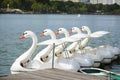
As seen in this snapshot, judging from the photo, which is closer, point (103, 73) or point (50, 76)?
point (50, 76)

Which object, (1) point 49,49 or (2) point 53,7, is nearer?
(1) point 49,49

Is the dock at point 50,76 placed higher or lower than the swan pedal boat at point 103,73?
higher

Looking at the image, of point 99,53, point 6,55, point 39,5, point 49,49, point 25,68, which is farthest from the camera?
point 39,5

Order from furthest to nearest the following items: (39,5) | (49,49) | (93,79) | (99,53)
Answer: (39,5) → (99,53) → (49,49) → (93,79)

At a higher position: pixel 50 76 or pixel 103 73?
pixel 50 76

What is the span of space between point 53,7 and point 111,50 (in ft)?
584

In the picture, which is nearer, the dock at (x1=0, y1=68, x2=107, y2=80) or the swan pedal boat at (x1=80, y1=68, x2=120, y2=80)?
the dock at (x1=0, y1=68, x2=107, y2=80)

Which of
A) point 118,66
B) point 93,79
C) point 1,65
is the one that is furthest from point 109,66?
point 93,79

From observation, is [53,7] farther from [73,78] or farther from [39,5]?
[73,78]

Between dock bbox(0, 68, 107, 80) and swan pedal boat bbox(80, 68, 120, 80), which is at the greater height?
dock bbox(0, 68, 107, 80)

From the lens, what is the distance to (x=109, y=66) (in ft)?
70.9

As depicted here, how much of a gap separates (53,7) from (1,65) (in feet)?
586

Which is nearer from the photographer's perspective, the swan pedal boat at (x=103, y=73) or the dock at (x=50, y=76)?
the dock at (x=50, y=76)

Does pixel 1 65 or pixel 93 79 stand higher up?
pixel 93 79
